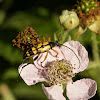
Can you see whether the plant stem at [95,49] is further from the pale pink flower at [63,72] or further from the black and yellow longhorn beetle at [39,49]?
the black and yellow longhorn beetle at [39,49]

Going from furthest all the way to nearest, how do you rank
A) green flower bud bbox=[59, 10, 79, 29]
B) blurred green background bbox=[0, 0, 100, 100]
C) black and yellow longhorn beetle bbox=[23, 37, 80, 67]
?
blurred green background bbox=[0, 0, 100, 100] < green flower bud bbox=[59, 10, 79, 29] < black and yellow longhorn beetle bbox=[23, 37, 80, 67]

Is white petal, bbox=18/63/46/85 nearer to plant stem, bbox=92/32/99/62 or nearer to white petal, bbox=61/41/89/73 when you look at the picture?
white petal, bbox=61/41/89/73

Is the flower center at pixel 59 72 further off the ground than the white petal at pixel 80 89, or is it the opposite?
the flower center at pixel 59 72

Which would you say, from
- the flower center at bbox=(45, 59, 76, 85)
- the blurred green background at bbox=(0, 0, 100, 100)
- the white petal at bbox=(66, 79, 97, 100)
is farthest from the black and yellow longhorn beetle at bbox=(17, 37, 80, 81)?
the white petal at bbox=(66, 79, 97, 100)

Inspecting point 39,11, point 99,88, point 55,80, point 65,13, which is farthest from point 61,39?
point 39,11

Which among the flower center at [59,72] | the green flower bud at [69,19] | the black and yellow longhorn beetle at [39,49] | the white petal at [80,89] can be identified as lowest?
the white petal at [80,89]

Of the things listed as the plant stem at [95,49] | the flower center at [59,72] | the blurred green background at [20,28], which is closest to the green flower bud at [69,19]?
the blurred green background at [20,28]

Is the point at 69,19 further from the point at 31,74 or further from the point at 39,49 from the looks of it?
the point at 31,74
